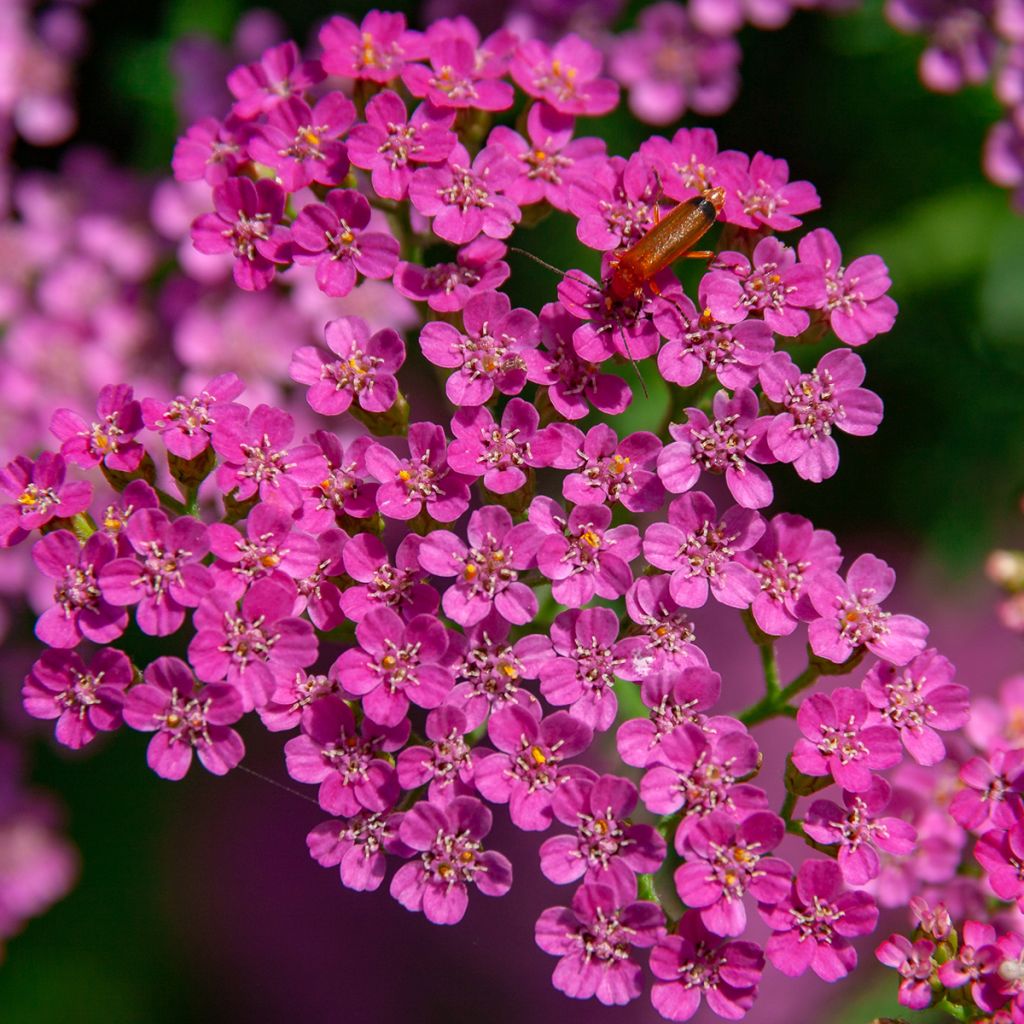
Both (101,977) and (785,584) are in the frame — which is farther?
(101,977)

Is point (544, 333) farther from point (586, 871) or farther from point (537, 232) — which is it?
point (537, 232)

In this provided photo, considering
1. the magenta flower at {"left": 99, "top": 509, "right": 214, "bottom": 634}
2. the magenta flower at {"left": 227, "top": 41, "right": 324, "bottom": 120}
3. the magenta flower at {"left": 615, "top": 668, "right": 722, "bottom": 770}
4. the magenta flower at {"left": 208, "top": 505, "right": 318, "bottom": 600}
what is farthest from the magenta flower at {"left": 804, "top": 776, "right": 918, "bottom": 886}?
the magenta flower at {"left": 227, "top": 41, "right": 324, "bottom": 120}

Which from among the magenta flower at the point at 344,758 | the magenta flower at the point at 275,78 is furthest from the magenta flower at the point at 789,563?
the magenta flower at the point at 275,78

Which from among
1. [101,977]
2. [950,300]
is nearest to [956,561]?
[950,300]

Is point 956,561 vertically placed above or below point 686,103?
below

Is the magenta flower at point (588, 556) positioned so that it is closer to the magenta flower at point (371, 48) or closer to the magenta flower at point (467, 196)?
the magenta flower at point (467, 196)
